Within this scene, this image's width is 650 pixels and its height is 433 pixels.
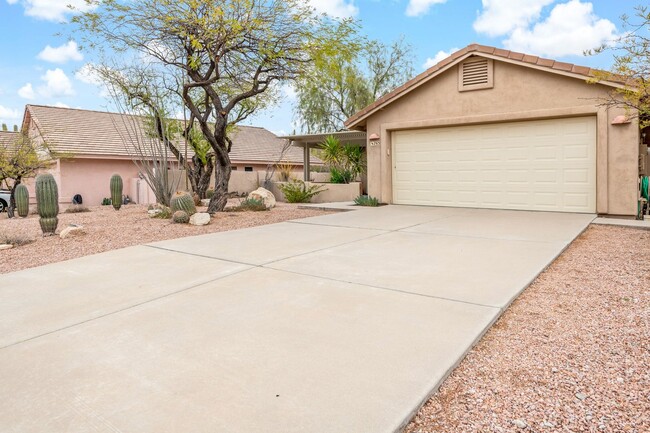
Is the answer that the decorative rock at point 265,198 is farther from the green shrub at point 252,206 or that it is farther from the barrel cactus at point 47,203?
the barrel cactus at point 47,203

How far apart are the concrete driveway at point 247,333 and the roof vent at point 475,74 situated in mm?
5981

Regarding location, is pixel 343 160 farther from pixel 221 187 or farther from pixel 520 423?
pixel 520 423

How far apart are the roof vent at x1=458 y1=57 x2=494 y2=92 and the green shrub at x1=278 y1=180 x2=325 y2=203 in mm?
6847

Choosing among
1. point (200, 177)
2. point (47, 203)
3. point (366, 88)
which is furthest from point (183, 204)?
point (366, 88)

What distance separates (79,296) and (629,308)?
5067 mm

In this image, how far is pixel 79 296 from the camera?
A: 4.33 meters

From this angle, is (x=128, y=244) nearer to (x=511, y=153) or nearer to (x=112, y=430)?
(x=112, y=430)

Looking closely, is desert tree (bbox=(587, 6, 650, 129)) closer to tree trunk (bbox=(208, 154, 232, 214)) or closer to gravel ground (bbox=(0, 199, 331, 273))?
gravel ground (bbox=(0, 199, 331, 273))

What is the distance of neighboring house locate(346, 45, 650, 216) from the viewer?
9673 millimetres

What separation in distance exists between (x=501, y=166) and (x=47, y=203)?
1024cm

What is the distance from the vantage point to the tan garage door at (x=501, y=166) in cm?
1021

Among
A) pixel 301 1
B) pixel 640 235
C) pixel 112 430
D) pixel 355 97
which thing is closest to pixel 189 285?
pixel 112 430

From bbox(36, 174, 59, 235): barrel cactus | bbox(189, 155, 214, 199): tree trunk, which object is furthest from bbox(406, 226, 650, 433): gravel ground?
bbox(189, 155, 214, 199): tree trunk

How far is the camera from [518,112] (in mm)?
10703
